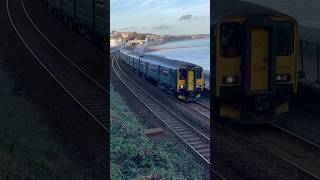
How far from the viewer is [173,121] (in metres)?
5.94

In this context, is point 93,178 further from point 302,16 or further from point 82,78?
point 302,16

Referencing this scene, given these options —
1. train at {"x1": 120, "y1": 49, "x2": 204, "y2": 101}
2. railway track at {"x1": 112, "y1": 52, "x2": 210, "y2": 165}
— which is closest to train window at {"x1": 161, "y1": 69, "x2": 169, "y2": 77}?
train at {"x1": 120, "y1": 49, "x2": 204, "y2": 101}

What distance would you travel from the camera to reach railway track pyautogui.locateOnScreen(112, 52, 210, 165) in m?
5.83

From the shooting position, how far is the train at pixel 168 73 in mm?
6241

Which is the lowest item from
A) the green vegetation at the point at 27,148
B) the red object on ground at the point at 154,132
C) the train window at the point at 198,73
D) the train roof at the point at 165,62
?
the green vegetation at the point at 27,148

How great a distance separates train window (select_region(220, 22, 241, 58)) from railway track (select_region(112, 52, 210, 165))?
→ 547 centimetres

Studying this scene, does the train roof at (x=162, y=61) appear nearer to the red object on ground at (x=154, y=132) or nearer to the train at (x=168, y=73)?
the train at (x=168, y=73)

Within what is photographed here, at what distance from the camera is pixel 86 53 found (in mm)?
15336

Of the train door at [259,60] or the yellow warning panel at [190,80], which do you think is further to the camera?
the train door at [259,60]

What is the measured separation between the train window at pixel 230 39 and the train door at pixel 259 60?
0.40 metres

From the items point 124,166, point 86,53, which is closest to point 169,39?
point 124,166

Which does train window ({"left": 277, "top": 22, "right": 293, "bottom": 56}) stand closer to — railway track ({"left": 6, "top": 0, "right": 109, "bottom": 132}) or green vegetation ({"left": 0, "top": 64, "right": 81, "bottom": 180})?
railway track ({"left": 6, "top": 0, "right": 109, "bottom": 132})

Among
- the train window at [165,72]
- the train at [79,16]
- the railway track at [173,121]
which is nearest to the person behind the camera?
the railway track at [173,121]

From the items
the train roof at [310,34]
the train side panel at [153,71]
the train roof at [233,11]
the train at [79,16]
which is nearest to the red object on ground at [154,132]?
the train side panel at [153,71]
